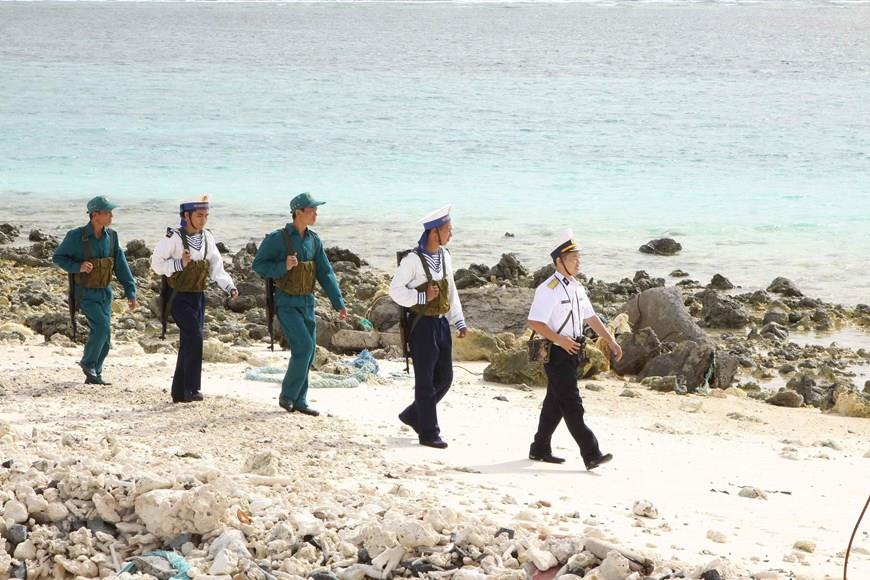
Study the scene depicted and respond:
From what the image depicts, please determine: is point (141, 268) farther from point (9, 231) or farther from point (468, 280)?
point (9, 231)

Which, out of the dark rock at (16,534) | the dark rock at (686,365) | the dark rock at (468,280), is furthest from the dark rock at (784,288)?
the dark rock at (16,534)

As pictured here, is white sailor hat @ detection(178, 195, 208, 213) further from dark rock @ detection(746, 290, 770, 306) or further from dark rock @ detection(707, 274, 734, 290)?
dark rock @ detection(707, 274, 734, 290)

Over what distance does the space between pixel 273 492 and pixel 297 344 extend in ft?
8.93

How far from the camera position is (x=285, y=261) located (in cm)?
1017

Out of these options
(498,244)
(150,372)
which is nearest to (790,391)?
(150,372)

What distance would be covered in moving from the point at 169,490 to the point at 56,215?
71.1 ft

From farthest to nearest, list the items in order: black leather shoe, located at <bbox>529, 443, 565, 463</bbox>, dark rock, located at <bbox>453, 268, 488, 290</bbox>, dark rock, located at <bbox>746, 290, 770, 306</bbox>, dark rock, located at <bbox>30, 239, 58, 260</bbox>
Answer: dark rock, located at <bbox>30, 239, 58, 260</bbox> < dark rock, located at <bbox>453, 268, 488, 290</bbox> < dark rock, located at <bbox>746, 290, 770, 306</bbox> < black leather shoe, located at <bbox>529, 443, 565, 463</bbox>

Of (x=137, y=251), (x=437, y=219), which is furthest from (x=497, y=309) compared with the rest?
(x=137, y=251)

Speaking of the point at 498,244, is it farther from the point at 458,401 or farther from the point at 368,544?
the point at 368,544

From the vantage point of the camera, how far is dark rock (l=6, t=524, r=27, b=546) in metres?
7.16

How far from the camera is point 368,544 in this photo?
684 centimetres

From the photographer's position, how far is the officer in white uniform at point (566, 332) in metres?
9.19

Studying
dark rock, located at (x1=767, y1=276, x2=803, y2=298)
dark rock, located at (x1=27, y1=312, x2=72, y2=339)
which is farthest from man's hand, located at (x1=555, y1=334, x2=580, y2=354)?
dark rock, located at (x1=767, y1=276, x2=803, y2=298)

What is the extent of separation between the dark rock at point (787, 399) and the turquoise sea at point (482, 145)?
7.24 meters
